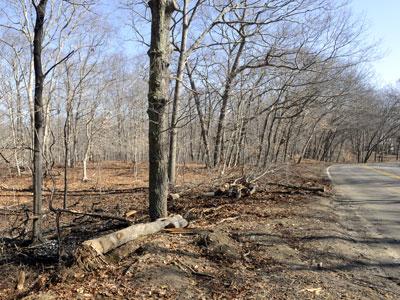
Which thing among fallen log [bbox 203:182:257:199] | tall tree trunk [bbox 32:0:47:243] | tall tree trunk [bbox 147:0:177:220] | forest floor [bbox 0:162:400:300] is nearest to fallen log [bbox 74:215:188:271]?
forest floor [bbox 0:162:400:300]

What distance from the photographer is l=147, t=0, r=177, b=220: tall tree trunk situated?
686 centimetres

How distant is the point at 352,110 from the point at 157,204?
43.0m

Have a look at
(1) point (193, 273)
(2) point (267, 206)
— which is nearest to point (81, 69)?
(2) point (267, 206)

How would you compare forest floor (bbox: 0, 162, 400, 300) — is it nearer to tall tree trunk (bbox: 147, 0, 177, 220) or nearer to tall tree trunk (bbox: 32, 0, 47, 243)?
tall tree trunk (bbox: 32, 0, 47, 243)

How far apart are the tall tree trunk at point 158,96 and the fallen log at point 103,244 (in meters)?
0.79

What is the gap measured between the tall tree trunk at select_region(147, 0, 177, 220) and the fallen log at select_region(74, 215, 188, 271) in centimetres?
79

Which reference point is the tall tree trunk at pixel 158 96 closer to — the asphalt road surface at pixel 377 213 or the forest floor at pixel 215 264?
the forest floor at pixel 215 264

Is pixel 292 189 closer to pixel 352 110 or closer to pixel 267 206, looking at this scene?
pixel 267 206

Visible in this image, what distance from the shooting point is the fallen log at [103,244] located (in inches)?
195

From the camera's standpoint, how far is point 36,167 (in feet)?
22.1

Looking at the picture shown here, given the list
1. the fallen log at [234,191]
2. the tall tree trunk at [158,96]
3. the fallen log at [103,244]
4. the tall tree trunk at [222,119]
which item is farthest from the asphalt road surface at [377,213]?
the tall tree trunk at [222,119]

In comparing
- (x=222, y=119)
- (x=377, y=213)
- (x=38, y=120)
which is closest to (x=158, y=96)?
(x=38, y=120)

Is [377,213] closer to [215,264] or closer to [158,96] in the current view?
[215,264]

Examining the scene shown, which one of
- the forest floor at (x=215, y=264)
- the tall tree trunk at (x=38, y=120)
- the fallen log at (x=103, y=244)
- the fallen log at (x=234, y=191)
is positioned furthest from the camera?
the fallen log at (x=234, y=191)
